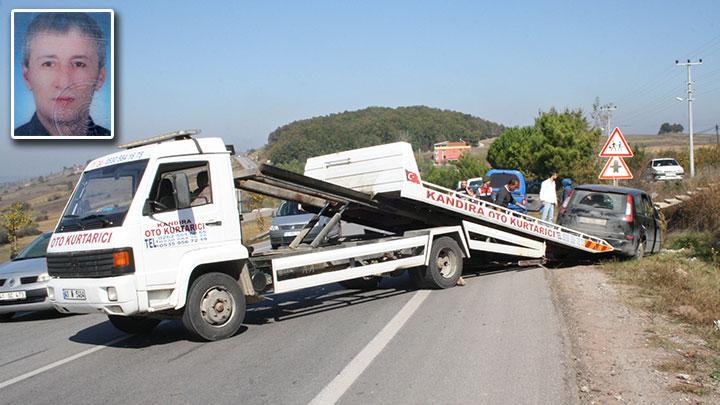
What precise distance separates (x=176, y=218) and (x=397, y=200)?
14.1 ft

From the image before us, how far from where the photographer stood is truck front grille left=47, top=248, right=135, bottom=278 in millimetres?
7887

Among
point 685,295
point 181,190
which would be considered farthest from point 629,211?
point 181,190

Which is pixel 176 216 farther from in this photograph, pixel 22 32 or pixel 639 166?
pixel 639 166

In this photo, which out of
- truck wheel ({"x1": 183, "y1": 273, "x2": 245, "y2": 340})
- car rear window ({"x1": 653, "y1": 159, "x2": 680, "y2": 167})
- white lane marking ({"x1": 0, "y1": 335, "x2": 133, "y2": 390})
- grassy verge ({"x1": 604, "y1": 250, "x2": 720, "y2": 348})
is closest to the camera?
white lane marking ({"x1": 0, "y1": 335, "x2": 133, "y2": 390})

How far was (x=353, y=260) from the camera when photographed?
1064cm

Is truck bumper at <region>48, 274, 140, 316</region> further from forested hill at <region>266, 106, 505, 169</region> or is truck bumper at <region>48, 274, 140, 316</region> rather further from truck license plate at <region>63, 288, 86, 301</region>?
forested hill at <region>266, 106, 505, 169</region>

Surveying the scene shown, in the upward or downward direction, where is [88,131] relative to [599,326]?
upward

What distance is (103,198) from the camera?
8430 mm

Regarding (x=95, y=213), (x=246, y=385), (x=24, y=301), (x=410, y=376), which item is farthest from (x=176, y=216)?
(x=24, y=301)

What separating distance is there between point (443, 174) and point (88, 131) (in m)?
80.1

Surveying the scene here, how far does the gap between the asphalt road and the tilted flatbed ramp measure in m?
1.53

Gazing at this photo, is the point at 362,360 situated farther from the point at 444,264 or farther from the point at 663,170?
the point at 663,170

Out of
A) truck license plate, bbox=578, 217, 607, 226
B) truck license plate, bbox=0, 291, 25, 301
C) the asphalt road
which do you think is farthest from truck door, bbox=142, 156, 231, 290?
truck license plate, bbox=578, 217, 607, 226

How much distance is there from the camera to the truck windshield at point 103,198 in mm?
8156
